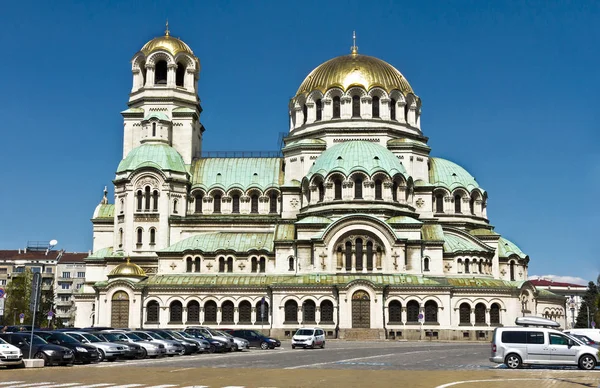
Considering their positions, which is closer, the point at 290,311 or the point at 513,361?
the point at 513,361

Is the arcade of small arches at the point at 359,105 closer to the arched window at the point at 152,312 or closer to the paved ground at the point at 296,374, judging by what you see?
the arched window at the point at 152,312

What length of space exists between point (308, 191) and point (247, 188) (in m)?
8.46

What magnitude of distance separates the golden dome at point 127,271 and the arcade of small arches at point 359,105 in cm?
2525

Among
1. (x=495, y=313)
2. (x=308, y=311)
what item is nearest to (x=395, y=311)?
(x=308, y=311)

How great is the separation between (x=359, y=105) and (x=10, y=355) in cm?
5982

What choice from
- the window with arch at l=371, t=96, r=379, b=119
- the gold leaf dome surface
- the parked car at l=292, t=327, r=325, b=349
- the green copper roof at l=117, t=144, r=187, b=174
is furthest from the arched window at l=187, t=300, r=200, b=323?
the window with arch at l=371, t=96, r=379, b=119

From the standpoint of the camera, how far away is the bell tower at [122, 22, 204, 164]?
3526 inches

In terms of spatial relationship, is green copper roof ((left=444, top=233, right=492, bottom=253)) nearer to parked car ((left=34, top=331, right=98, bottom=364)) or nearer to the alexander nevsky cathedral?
the alexander nevsky cathedral

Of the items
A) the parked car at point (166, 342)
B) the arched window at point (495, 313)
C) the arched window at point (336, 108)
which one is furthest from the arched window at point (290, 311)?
the parked car at point (166, 342)

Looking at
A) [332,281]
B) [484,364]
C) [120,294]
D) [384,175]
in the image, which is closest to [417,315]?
[332,281]

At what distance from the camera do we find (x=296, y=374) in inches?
1257

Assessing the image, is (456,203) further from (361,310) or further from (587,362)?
(587,362)

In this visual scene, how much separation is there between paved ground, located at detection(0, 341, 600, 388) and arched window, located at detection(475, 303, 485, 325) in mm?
34995

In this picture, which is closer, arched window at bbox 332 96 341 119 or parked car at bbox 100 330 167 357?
parked car at bbox 100 330 167 357
